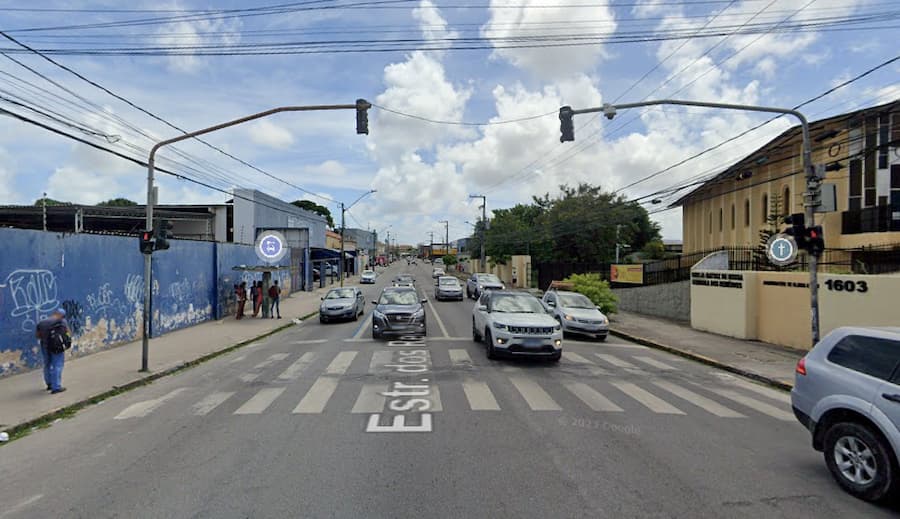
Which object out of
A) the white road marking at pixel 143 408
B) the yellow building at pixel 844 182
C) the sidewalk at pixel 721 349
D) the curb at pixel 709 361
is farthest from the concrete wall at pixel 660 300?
the white road marking at pixel 143 408

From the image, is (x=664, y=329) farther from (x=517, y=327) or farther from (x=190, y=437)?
(x=190, y=437)

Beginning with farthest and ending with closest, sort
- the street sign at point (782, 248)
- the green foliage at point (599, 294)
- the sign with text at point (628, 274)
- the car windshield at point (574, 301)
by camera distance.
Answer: the sign with text at point (628, 274), the green foliage at point (599, 294), the car windshield at point (574, 301), the street sign at point (782, 248)

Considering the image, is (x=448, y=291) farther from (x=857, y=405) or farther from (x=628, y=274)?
(x=857, y=405)

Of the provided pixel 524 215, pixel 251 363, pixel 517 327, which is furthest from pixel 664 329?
pixel 524 215

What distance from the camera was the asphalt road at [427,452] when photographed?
4.82 m

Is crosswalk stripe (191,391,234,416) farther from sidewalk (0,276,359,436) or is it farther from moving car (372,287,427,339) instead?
moving car (372,287,427,339)

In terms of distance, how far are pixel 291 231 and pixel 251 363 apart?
39.2 meters

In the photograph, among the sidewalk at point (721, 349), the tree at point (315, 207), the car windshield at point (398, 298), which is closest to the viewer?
the sidewalk at point (721, 349)

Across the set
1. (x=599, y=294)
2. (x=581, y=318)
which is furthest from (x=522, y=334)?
(x=599, y=294)

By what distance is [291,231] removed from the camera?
50562 mm

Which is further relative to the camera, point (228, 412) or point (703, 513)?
point (228, 412)

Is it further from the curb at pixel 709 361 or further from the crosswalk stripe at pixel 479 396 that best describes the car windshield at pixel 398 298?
the crosswalk stripe at pixel 479 396

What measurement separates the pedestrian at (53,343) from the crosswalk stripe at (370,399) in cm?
506


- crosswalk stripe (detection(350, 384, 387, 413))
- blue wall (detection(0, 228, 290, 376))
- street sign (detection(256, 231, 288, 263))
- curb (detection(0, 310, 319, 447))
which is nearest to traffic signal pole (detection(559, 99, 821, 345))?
crosswalk stripe (detection(350, 384, 387, 413))
